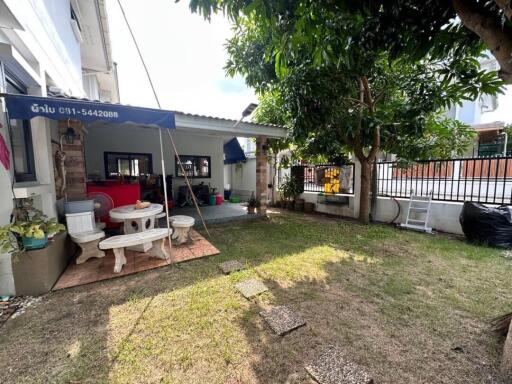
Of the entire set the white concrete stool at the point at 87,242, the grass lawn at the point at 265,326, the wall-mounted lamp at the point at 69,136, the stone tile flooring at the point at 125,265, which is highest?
the wall-mounted lamp at the point at 69,136

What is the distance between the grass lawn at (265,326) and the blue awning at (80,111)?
7.66 ft

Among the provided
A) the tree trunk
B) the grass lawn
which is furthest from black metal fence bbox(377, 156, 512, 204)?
the grass lawn

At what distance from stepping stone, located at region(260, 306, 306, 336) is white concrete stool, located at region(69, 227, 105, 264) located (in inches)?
125

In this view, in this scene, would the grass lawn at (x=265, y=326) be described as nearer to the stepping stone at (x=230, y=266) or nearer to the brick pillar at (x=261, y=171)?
the stepping stone at (x=230, y=266)

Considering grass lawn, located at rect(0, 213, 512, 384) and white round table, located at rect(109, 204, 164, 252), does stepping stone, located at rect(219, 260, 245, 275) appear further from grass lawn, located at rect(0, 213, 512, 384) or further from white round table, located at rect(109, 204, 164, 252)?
white round table, located at rect(109, 204, 164, 252)

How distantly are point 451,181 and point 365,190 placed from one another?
84.6 inches

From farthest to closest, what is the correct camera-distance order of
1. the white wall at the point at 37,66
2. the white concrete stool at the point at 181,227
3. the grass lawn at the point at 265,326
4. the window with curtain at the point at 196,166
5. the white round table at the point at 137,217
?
the window with curtain at the point at 196,166 < the white concrete stool at the point at 181,227 < the white round table at the point at 137,217 < the white wall at the point at 37,66 < the grass lawn at the point at 265,326

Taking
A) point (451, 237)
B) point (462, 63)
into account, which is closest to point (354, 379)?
point (462, 63)

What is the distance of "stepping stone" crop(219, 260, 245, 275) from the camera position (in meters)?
3.59

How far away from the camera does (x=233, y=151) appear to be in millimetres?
11266

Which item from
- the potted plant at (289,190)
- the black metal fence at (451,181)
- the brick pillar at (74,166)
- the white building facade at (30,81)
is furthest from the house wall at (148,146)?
the black metal fence at (451,181)

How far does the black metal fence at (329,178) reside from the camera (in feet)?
26.6

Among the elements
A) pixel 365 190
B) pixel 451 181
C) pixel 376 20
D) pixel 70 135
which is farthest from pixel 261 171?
pixel 451 181

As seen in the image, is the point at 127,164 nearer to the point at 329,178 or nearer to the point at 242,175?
the point at 242,175
